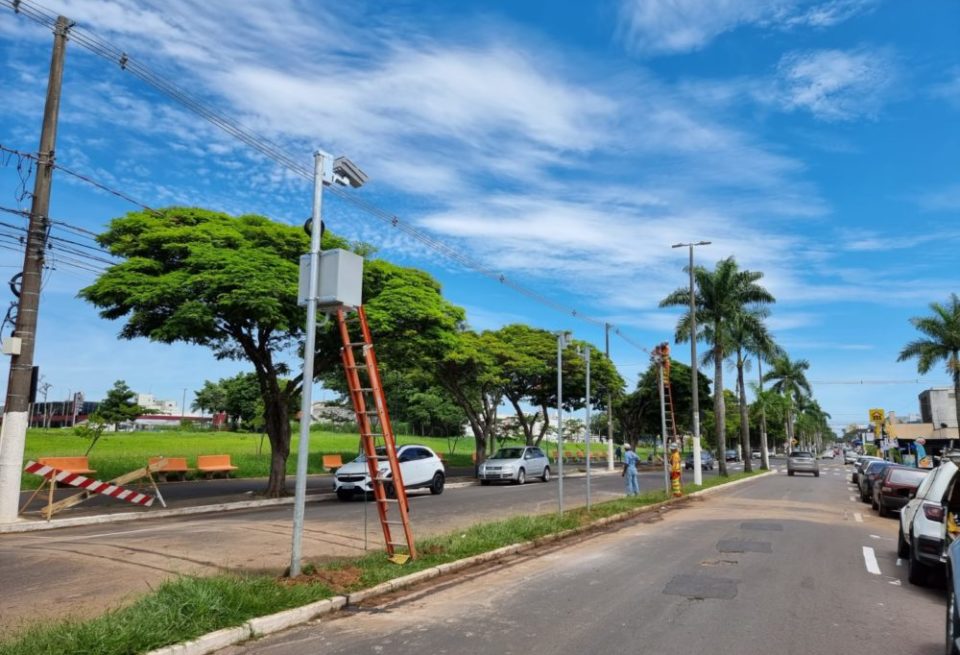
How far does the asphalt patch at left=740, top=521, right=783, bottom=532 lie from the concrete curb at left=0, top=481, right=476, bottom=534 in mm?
12292

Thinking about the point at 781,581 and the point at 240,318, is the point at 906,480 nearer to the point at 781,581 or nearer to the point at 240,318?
the point at 781,581

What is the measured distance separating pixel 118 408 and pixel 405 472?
20170 mm

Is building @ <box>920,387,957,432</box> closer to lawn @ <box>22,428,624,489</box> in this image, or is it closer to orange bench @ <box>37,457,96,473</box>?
lawn @ <box>22,428,624,489</box>

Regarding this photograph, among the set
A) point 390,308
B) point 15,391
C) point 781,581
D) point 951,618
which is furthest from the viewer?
point 390,308

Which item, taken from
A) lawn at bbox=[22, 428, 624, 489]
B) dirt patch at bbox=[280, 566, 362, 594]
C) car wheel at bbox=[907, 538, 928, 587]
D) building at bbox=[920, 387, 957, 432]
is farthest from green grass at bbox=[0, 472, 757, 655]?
building at bbox=[920, 387, 957, 432]

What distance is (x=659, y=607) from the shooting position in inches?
279

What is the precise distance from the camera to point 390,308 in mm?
19812

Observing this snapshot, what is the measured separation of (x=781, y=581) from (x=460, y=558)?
426cm

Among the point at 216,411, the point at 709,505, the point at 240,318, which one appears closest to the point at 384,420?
the point at 240,318

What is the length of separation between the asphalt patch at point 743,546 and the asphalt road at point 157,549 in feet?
16.8

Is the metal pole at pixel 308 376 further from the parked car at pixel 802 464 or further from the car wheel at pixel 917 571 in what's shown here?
the parked car at pixel 802 464

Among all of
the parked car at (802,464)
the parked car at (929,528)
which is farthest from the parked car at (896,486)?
the parked car at (802,464)

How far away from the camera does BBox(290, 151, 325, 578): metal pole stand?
7.68 meters

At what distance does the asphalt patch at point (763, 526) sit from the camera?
14.1 m
